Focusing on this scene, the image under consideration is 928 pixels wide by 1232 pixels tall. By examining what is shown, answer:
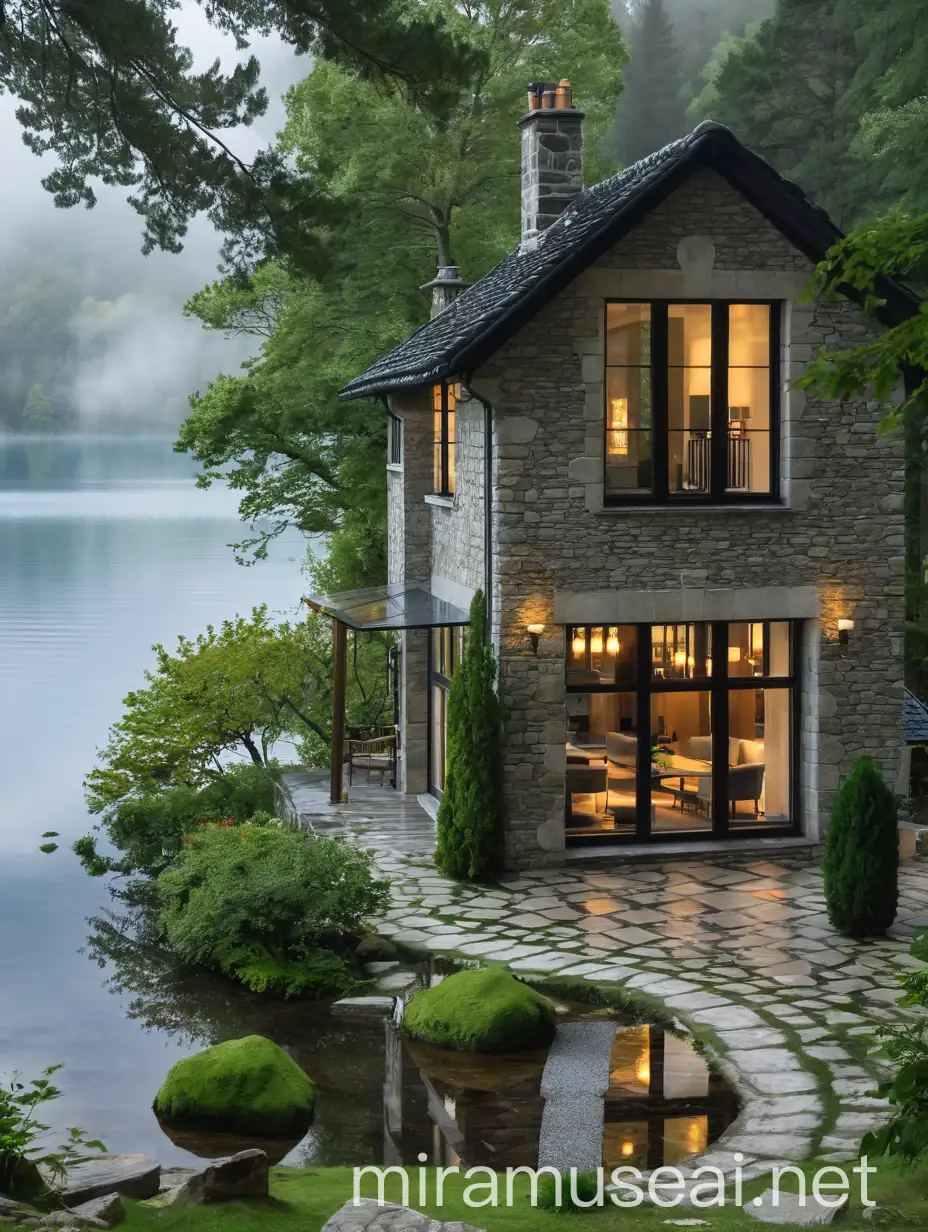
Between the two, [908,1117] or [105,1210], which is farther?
[105,1210]

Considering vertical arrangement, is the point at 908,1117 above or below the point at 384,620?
below

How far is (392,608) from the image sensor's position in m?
18.9

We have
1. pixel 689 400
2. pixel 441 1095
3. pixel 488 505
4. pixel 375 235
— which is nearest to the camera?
pixel 441 1095

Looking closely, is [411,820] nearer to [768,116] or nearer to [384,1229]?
[384,1229]

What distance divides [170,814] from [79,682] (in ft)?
83.9

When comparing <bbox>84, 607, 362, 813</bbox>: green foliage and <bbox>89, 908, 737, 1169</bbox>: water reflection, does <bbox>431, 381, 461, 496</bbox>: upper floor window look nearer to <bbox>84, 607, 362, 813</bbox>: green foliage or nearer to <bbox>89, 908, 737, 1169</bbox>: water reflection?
<bbox>84, 607, 362, 813</bbox>: green foliage

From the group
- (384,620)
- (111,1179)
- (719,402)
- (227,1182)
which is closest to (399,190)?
(384,620)

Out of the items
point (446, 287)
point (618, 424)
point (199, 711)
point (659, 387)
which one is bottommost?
point (199, 711)

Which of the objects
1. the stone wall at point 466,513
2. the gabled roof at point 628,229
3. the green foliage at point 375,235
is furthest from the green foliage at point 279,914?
the green foliage at point 375,235

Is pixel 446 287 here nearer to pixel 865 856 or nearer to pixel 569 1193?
pixel 865 856

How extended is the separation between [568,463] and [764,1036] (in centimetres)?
679

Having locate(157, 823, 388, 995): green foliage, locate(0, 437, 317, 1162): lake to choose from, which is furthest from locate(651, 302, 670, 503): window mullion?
locate(0, 437, 317, 1162): lake

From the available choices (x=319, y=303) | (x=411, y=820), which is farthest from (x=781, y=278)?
(x=319, y=303)

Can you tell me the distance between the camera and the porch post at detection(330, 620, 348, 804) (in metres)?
19.4
